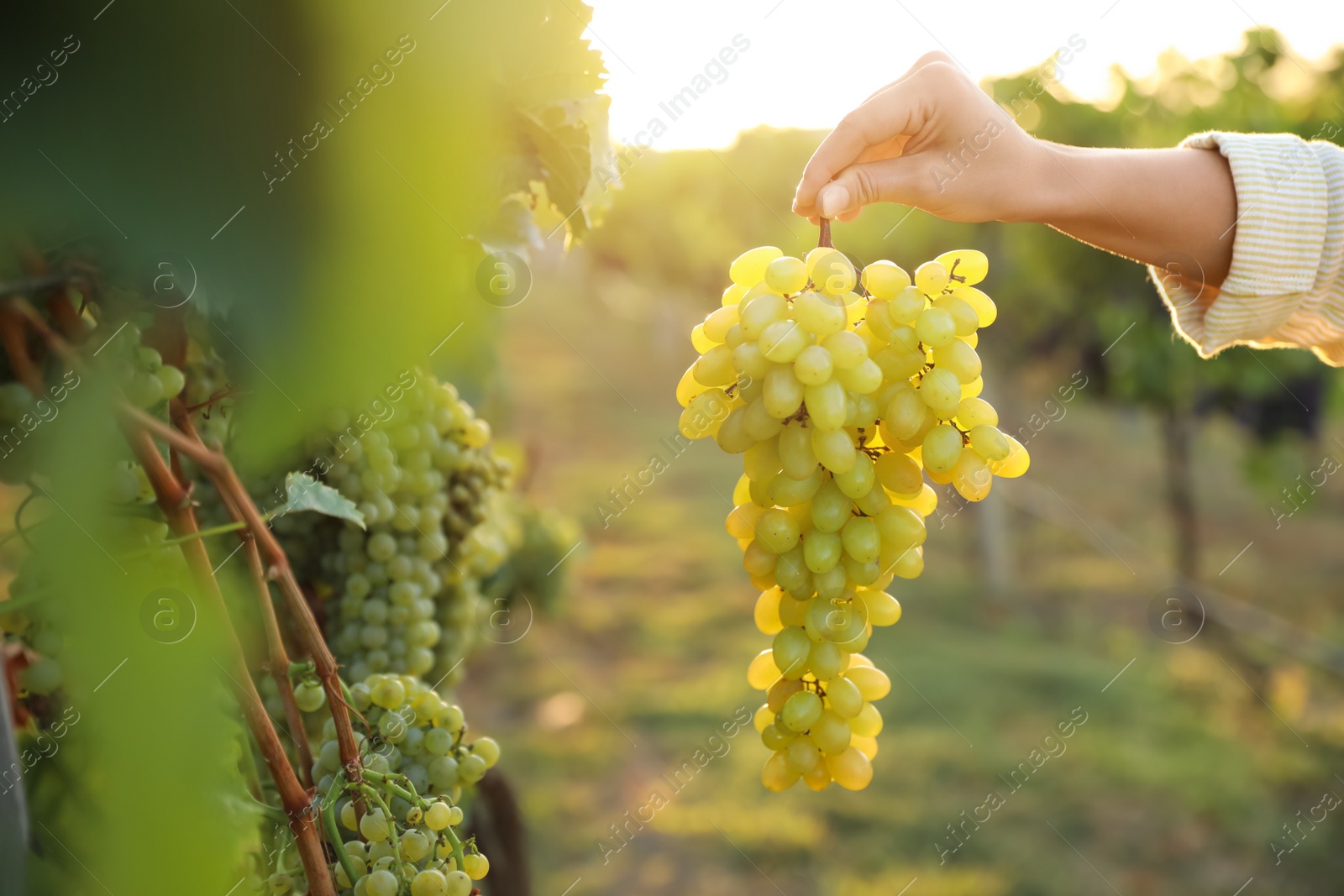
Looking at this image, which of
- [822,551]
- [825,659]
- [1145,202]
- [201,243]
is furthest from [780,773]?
[1145,202]

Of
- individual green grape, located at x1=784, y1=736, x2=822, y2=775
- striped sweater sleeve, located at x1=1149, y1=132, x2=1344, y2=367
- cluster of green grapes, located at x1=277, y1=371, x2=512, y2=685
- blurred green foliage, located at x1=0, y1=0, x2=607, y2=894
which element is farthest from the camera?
striped sweater sleeve, located at x1=1149, y1=132, x2=1344, y2=367

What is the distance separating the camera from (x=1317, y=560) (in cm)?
893

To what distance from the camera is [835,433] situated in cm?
78

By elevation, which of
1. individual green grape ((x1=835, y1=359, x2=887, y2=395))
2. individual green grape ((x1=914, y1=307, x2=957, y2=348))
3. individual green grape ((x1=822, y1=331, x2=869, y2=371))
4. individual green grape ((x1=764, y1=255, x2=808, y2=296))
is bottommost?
individual green grape ((x1=914, y1=307, x2=957, y2=348))

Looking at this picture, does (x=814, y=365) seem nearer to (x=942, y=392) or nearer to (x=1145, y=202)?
(x=942, y=392)

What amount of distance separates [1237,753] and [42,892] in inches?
230

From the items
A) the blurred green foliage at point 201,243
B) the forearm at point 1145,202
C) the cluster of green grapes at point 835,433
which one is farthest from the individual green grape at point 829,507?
the forearm at point 1145,202

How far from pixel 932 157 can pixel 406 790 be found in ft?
2.56

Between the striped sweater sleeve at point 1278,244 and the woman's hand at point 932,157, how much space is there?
0.27 meters

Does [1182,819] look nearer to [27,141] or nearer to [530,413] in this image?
[27,141]

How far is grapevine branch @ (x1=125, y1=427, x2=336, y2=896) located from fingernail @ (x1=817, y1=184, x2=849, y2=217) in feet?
1.89

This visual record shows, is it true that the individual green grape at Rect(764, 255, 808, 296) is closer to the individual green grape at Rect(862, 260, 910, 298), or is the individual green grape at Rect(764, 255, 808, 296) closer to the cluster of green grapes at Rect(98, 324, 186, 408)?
the individual green grape at Rect(862, 260, 910, 298)

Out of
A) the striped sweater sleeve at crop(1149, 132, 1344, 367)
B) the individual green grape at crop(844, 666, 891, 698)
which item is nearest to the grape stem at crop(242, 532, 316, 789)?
the individual green grape at crop(844, 666, 891, 698)

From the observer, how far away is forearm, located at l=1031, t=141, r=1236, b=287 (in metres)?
1.12
